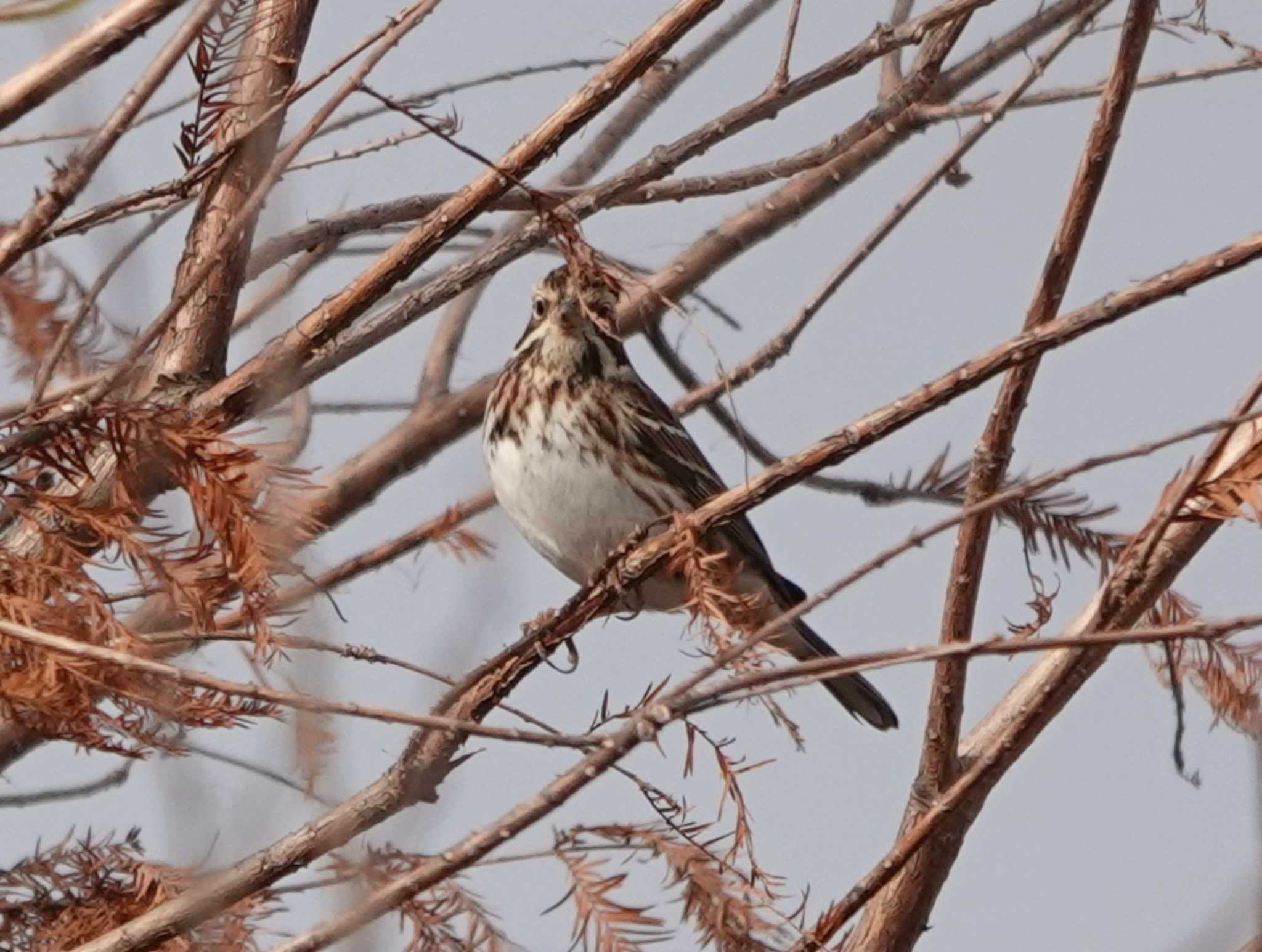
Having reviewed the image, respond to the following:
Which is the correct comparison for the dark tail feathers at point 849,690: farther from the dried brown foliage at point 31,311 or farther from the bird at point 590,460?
the dried brown foliage at point 31,311

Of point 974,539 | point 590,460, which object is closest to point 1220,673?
point 974,539

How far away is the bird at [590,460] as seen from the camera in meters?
4.79

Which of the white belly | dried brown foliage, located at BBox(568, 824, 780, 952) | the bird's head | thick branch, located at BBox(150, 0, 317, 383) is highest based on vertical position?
the bird's head

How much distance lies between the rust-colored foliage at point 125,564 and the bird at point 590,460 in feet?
7.20

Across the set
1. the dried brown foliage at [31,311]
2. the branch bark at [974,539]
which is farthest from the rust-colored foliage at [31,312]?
the branch bark at [974,539]

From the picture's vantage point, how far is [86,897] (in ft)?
9.30

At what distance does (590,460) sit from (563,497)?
147 millimetres

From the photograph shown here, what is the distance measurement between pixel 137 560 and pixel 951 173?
242 centimetres

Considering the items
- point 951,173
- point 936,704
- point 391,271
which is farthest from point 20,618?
point 951,173

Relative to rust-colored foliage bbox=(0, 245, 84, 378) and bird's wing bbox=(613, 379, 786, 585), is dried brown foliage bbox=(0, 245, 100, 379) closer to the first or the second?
rust-colored foliage bbox=(0, 245, 84, 378)

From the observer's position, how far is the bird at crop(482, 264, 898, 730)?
4.79 metres

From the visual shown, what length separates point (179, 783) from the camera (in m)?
1.62

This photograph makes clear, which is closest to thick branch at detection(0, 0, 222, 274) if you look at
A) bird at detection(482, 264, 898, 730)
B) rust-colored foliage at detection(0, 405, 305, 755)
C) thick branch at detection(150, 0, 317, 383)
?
rust-colored foliage at detection(0, 405, 305, 755)

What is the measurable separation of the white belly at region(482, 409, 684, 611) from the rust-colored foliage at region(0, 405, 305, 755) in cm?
228
